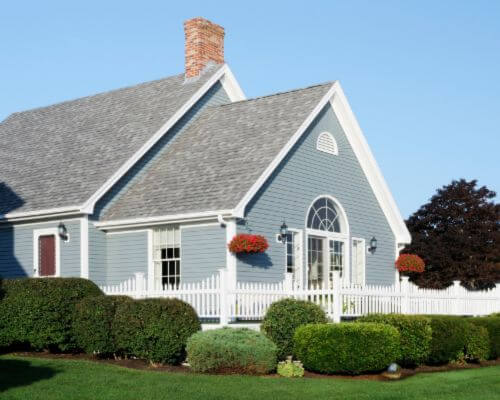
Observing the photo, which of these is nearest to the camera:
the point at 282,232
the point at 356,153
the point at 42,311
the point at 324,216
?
the point at 42,311

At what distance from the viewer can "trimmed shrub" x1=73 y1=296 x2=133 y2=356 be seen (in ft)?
57.4

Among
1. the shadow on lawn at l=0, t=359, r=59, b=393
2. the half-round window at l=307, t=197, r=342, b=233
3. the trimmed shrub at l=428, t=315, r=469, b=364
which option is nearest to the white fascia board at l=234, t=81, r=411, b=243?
the half-round window at l=307, t=197, r=342, b=233

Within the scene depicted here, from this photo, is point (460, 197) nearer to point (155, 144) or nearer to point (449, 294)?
point (449, 294)

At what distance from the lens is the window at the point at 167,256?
73.5ft

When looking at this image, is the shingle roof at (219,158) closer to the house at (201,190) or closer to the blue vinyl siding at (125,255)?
the house at (201,190)

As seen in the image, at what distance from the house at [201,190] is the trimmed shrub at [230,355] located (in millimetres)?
4730

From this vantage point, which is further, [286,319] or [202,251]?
[202,251]

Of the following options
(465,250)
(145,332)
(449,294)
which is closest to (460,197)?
(465,250)

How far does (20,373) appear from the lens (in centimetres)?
1521

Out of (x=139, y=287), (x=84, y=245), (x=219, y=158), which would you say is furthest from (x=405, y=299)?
(x=84, y=245)

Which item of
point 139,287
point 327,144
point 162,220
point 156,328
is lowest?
point 156,328

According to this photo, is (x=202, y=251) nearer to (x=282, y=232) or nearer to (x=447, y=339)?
(x=282, y=232)

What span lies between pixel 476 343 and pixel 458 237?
42.0ft

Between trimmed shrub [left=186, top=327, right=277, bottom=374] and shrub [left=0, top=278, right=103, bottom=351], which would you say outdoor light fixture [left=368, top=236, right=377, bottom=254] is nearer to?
shrub [left=0, top=278, right=103, bottom=351]
